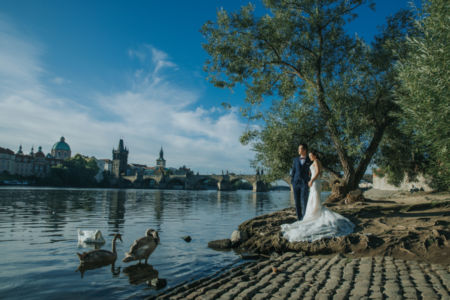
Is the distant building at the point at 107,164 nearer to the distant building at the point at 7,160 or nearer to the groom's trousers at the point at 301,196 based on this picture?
the distant building at the point at 7,160

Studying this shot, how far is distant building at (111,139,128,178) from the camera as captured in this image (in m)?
150

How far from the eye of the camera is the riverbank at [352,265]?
4352 millimetres

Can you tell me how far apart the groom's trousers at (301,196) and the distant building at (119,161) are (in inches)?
5859

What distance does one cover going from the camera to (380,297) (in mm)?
3973

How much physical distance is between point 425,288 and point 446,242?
2.89 m

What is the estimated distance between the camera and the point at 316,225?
7.86 metres

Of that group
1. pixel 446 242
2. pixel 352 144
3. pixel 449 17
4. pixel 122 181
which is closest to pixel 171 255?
pixel 446 242

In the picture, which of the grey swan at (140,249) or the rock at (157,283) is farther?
the grey swan at (140,249)

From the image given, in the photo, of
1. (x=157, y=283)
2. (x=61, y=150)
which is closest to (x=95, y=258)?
(x=157, y=283)

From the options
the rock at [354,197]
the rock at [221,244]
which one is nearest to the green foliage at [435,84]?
the rock at [354,197]

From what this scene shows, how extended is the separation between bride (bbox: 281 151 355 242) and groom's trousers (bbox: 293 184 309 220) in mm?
282

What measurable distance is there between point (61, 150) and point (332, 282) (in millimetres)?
194142

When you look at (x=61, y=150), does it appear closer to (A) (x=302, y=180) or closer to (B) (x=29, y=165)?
(B) (x=29, y=165)

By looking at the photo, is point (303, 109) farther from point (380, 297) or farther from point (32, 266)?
point (32, 266)
